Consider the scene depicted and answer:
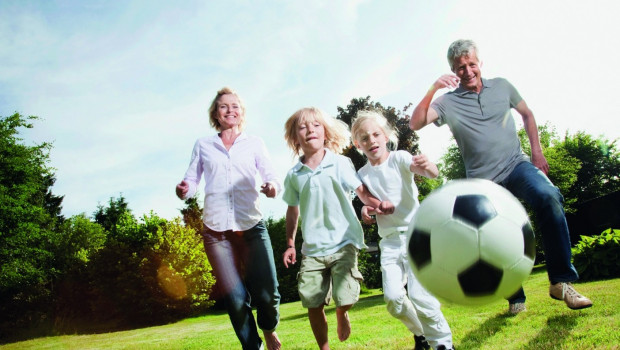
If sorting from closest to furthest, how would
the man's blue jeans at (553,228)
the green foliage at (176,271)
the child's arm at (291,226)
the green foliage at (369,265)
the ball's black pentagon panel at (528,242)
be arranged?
the ball's black pentagon panel at (528,242)
the man's blue jeans at (553,228)
the child's arm at (291,226)
the green foliage at (369,265)
the green foliage at (176,271)

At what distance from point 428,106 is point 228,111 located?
82.3 inches

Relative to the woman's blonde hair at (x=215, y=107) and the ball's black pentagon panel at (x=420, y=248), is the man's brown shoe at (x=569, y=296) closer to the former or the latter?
the ball's black pentagon panel at (x=420, y=248)

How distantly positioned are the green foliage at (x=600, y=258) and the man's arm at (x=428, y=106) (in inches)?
347

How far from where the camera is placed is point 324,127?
4375mm

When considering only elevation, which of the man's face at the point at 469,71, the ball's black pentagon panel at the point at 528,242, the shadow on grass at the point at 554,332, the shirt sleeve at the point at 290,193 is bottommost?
the shadow on grass at the point at 554,332

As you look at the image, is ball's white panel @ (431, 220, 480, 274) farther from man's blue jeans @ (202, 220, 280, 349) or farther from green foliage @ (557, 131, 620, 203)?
green foliage @ (557, 131, 620, 203)

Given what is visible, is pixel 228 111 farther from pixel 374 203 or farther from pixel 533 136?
pixel 533 136

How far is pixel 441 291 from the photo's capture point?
2.38 m

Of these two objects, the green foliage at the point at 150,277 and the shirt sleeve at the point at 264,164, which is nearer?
the shirt sleeve at the point at 264,164

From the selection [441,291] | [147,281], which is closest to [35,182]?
[147,281]

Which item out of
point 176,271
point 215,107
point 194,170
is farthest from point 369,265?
point 194,170

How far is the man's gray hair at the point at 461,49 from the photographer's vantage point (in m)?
3.96

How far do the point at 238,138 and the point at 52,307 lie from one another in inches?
951

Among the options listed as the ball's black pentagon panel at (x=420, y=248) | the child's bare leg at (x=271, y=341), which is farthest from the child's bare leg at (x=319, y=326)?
the ball's black pentagon panel at (x=420, y=248)
